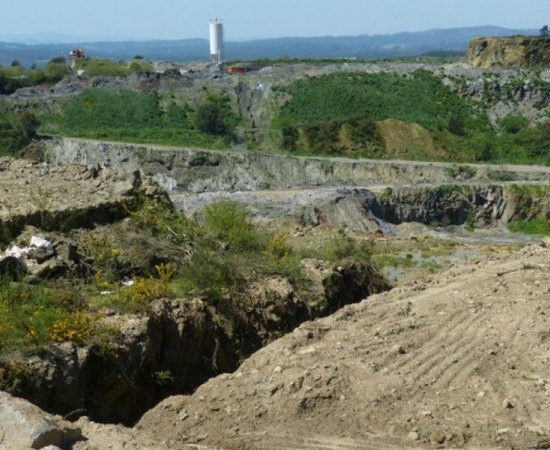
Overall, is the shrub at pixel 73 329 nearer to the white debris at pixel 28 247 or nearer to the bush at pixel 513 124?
the white debris at pixel 28 247

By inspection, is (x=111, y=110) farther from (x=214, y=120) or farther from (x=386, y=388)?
(x=386, y=388)

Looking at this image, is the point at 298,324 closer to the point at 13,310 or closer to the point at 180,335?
the point at 180,335

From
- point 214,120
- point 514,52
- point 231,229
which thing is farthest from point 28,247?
point 514,52

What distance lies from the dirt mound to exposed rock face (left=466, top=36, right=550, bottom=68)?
200 feet

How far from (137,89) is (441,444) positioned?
56.6 meters

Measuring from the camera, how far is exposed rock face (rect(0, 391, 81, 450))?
884 cm

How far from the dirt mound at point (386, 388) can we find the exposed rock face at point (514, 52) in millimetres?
61020

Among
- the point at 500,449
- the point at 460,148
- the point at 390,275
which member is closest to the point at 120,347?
the point at 500,449

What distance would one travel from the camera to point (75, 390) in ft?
39.8

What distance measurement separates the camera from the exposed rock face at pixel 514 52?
74.2 meters

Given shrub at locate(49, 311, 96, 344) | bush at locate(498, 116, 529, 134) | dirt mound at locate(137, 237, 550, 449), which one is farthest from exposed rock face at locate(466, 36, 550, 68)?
shrub at locate(49, 311, 96, 344)

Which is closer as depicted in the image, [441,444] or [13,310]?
[441,444]

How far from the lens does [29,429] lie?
8.95 metres

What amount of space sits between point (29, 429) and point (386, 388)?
15.2 ft
